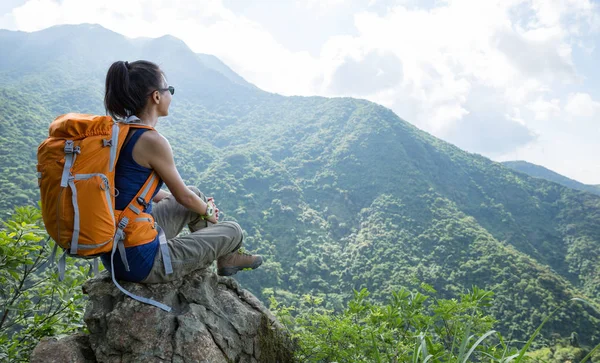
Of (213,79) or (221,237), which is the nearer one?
(221,237)

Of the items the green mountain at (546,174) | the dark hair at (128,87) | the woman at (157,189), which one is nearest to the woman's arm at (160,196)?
the woman at (157,189)

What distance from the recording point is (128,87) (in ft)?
7.58

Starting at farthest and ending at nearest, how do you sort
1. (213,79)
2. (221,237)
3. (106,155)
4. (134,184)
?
(213,79)
(221,237)
(134,184)
(106,155)

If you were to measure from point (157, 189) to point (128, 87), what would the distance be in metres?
0.62

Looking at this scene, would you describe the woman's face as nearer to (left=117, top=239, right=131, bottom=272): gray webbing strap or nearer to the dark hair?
the dark hair

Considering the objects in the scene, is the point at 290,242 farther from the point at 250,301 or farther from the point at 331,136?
the point at 250,301

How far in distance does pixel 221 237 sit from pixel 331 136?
9474 centimetres

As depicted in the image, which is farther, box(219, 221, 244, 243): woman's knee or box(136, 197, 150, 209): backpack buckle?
box(219, 221, 244, 243): woman's knee

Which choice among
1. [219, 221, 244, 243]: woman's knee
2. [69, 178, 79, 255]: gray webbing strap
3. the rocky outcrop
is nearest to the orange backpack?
[69, 178, 79, 255]: gray webbing strap

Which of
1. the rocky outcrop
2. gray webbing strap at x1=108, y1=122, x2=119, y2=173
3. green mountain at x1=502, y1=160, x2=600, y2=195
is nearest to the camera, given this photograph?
gray webbing strap at x1=108, y1=122, x2=119, y2=173

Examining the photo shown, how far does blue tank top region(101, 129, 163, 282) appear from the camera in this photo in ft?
7.06

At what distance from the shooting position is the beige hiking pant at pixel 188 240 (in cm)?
244

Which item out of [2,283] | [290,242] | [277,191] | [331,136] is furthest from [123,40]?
[2,283]

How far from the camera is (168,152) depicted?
2.21m
